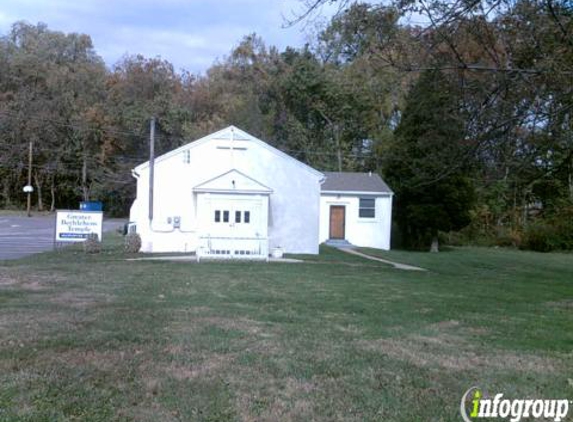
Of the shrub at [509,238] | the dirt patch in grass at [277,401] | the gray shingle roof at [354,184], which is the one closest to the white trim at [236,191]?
the gray shingle roof at [354,184]

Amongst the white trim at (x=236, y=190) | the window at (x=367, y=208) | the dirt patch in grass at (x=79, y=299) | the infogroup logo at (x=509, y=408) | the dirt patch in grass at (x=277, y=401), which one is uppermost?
the white trim at (x=236, y=190)

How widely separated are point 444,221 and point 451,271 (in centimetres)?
1132

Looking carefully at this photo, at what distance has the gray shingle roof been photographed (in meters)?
29.4

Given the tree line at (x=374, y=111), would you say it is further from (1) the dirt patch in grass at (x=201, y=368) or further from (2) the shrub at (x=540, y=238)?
(1) the dirt patch in grass at (x=201, y=368)

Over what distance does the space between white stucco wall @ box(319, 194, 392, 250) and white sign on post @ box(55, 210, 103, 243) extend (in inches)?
493

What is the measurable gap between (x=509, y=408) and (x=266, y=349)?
Answer: 241cm

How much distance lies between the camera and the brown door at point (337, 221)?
29547 millimetres

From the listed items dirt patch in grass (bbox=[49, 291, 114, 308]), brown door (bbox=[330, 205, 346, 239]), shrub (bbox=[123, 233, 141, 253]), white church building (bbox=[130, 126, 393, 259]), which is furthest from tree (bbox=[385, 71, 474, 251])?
dirt patch in grass (bbox=[49, 291, 114, 308])

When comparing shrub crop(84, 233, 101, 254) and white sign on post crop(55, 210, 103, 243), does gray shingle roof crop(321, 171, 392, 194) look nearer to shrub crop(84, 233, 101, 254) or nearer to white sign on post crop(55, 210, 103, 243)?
white sign on post crop(55, 210, 103, 243)

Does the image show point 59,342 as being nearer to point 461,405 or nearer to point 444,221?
point 461,405

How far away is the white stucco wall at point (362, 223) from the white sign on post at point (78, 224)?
12.5 metres

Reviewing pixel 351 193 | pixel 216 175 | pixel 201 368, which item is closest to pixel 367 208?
pixel 351 193

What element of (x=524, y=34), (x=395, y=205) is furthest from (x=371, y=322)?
(x=395, y=205)

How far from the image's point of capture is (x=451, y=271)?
1717 cm
